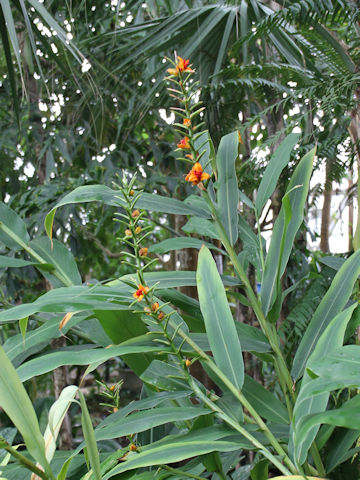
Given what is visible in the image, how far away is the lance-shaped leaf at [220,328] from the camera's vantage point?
521 mm

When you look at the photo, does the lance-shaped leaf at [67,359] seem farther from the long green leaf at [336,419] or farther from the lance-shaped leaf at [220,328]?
the long green leaf at [336,419]

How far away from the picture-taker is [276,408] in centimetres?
59

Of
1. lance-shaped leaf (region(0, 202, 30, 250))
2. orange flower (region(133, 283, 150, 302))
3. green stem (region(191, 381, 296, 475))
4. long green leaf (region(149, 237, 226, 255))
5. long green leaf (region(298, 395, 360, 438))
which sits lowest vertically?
green stem (region(191, 381, 296, 475))

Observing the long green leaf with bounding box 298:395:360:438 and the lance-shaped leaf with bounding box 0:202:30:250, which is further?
the lance-shaped leaf with bounding box 0:202:30:250

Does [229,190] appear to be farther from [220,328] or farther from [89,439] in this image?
[89,439]

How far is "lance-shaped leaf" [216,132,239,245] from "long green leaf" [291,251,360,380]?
128 mm

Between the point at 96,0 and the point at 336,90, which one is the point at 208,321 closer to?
the point at 336,90

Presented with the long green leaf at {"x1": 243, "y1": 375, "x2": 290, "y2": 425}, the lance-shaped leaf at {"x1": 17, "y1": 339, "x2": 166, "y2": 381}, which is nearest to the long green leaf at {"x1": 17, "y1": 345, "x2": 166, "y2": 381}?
the lance-shaped leaf at {"x1": 17, "y1": 339, "x2": 166, "y2": 381}

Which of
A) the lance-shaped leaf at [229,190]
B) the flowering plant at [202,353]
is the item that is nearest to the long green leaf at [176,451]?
the flowering plant at [202,353]

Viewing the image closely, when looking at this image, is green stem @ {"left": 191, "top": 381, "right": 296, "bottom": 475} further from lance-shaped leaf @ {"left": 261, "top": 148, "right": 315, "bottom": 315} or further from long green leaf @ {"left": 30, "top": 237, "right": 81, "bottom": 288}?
long green leaf @ {"left": 30, "top": 237, "right": 81, "bottom": 288}

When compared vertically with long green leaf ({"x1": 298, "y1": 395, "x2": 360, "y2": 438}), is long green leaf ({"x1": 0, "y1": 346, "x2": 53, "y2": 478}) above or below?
above

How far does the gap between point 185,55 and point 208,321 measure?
2.97 feet

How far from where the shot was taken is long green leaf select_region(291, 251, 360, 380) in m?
0.57

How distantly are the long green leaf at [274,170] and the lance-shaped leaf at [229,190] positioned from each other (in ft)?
0.15
